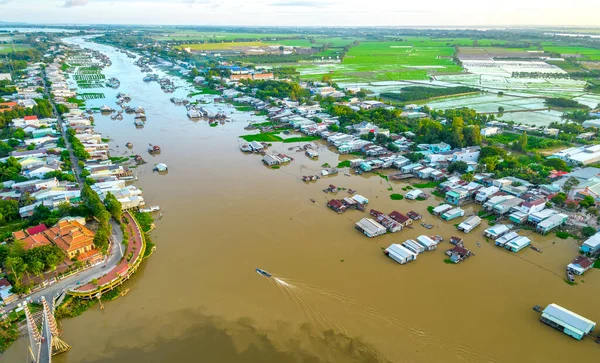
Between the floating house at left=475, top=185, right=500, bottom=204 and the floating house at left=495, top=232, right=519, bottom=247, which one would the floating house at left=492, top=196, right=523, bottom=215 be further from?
the floating house at left=495, top=232, right=519, bottom=247

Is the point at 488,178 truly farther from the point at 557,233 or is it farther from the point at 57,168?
the point at 57,168

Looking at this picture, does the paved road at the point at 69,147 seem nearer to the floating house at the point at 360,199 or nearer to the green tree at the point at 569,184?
the floating house at the point at 360,199

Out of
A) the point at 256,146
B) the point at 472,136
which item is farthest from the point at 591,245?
the point at 256,146

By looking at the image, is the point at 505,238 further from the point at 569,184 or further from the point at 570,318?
the point at 569,184

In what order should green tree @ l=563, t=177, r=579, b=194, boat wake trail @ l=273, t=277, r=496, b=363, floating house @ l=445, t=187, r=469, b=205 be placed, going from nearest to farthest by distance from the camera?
boat wake trail @ l=273, t=277, r=496, b=363 < green tree @ l=563, t=177, r=579, b=194 < floating house @ l=445, t=187, r=469, b=205

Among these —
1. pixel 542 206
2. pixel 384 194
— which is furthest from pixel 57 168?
pixel 542 206

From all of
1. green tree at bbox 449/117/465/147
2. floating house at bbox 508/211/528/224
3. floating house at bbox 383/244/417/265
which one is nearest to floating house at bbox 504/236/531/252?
floating house at bbox 508/211/528/224
